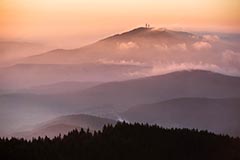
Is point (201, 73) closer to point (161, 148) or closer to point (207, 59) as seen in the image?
point (207, 59)

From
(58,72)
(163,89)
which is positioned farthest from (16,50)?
(163,89)

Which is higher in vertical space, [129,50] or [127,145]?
[129,50]

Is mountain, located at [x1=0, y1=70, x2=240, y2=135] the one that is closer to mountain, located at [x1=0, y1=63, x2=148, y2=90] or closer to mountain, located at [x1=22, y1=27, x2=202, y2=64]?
mountain, located at [x1=0, y1=63, x2=148, y2=90]

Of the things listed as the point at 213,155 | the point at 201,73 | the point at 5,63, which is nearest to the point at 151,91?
the point at 201,73

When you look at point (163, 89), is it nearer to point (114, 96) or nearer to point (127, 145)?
point (114, 96)

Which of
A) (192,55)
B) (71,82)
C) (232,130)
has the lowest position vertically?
(232,130)

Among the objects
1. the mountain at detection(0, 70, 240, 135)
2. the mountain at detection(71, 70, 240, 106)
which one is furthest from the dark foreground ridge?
the mountain at detection(71, 70, 240, 106)

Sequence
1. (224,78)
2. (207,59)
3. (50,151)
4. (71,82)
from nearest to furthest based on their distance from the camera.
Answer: (50,151) < (71,82) < (207,59) < (224,78)
